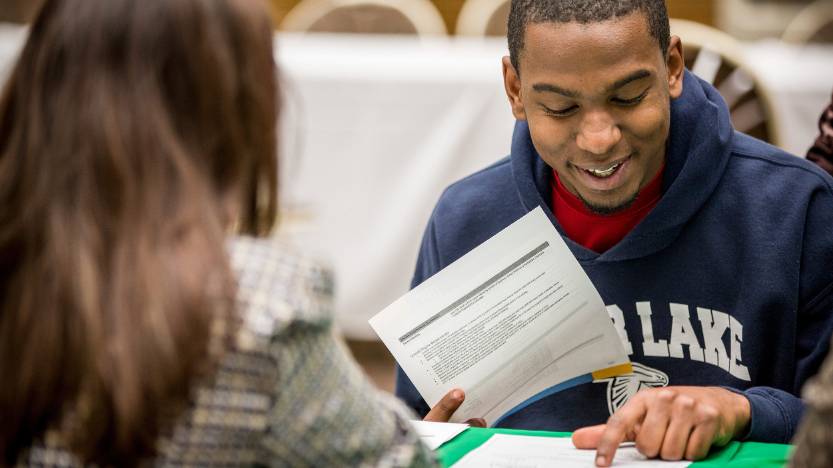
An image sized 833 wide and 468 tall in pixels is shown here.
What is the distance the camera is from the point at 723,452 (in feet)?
4.36

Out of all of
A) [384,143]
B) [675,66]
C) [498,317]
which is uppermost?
[675,66]

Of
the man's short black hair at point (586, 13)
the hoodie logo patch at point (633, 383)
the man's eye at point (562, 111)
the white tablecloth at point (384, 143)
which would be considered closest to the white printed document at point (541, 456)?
the hoodie logo patch at point (633, 383)

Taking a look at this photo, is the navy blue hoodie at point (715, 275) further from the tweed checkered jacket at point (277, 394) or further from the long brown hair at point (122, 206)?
the long brown hair at point (122, 206)

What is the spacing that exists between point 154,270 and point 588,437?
2.13ft

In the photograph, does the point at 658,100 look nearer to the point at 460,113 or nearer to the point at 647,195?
the point at 647,195

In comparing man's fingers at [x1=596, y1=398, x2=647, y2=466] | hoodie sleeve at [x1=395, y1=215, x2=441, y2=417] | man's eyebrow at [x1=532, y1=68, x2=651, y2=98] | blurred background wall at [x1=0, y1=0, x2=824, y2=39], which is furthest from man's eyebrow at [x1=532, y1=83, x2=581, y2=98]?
blurred background wall at [x1=0, y1=0, x2=824, y2=39]

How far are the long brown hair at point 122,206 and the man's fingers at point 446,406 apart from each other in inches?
24.7

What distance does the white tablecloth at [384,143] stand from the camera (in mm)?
3490

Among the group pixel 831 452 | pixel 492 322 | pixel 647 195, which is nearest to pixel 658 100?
pixel 647 195

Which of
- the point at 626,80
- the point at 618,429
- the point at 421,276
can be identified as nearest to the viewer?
the point at 618,429

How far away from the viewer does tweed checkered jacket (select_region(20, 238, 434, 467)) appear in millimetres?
903

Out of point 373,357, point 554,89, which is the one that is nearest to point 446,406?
point 554,89

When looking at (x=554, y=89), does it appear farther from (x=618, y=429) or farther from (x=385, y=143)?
(x=385, y=143)

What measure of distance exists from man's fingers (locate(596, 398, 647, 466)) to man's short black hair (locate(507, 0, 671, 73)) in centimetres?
57
